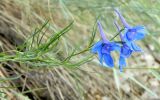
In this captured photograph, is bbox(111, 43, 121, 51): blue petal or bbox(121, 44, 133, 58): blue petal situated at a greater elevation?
bbox(111, 43, 121, 51): blue petal

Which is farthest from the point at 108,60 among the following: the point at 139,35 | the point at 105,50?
the point at 139,35

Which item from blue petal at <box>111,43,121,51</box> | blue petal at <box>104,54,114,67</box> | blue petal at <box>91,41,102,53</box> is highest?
blue petal at <box>91,41,102,53</box>

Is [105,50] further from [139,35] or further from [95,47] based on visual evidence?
[139,35]

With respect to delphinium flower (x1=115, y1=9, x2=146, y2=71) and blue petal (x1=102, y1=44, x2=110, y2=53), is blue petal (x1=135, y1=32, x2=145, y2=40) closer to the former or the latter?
delphinium flower (x1=115, y1=9, x2=146, y2=71)

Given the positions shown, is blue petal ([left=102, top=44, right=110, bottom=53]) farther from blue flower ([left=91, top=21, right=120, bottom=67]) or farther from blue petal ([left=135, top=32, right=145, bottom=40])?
blue petal ([left=135, top=32, right=145, bottom=40])

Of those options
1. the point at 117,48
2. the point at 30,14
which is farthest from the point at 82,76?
the point at 117,48

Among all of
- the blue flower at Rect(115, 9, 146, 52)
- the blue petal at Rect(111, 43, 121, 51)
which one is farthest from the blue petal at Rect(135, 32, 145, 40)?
the blue petal at Rect(111, 43, 121, 51)

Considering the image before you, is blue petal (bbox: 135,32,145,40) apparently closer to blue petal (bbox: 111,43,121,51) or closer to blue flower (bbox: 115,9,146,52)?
blue flower (bbox: 115,9,146,52)

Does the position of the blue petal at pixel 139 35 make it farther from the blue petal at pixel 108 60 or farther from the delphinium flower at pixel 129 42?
the blue petal at pixel 108 60

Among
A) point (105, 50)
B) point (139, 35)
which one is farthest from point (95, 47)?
point (139, 35)

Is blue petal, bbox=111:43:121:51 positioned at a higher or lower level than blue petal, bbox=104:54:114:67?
higher

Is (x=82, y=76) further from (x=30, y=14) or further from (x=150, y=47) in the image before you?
(x=150, y=47)

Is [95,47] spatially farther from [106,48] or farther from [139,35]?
[139,35]
